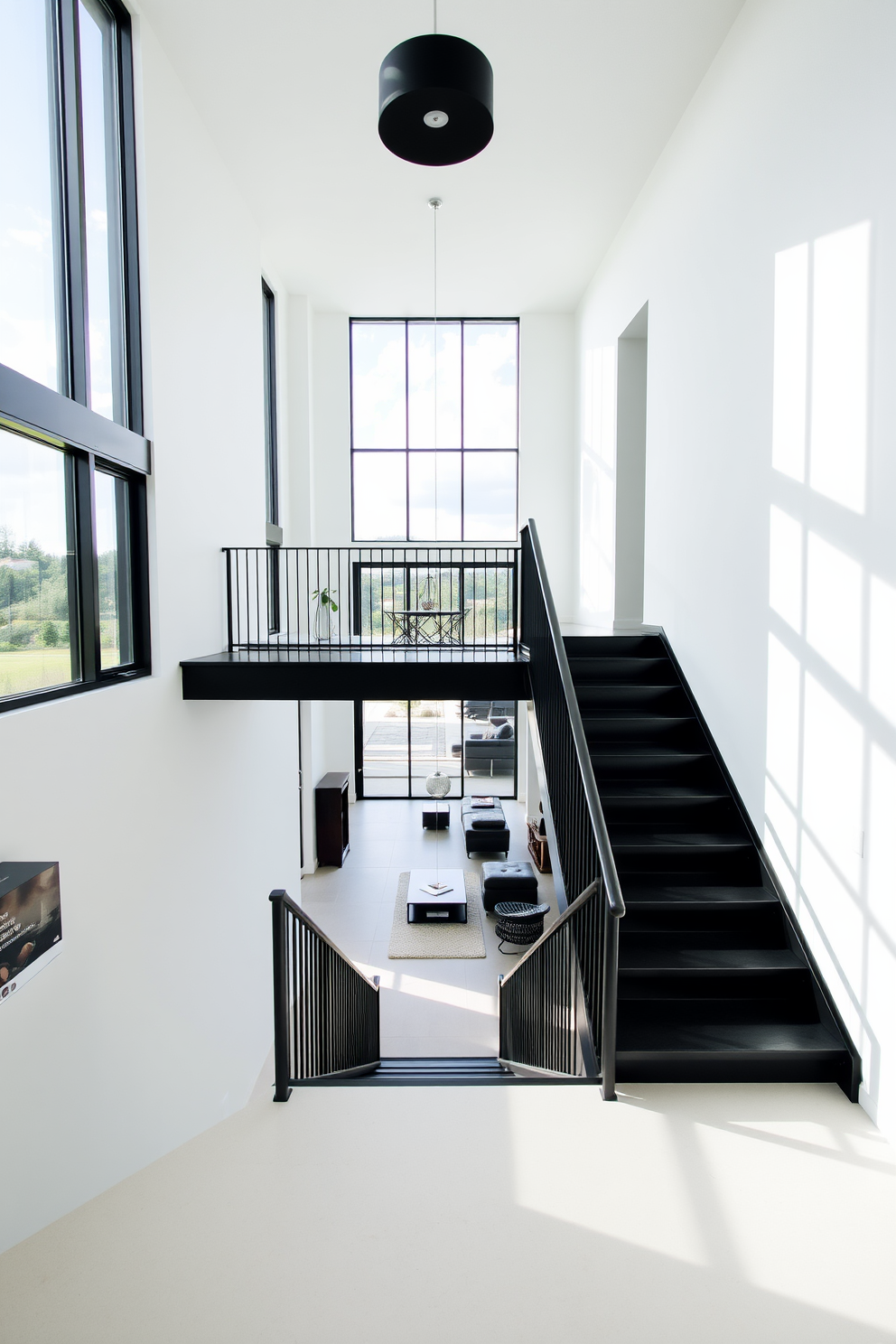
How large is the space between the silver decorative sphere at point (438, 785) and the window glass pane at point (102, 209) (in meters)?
9.83

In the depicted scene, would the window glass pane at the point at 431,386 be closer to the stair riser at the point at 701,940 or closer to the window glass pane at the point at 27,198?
the window glass pane at the point at 27,198

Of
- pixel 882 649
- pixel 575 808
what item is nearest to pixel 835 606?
pixel 882 649

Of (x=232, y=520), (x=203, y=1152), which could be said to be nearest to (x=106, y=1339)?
(x=203, y=1152)

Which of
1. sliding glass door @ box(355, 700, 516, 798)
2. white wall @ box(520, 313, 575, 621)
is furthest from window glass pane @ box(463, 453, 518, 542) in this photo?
sliding glass door @ box(355, 700, 516, 798)

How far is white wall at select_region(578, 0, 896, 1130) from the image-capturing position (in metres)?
3.23

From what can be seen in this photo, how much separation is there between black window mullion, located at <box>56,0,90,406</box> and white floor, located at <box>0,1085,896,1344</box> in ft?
12.3

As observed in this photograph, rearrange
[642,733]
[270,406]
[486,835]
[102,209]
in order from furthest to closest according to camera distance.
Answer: [486,835]
[270,406]
[642,733]
[102,209]

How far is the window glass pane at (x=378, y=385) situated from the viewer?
466 inches

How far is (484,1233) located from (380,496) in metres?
11.0

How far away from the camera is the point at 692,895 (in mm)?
4160

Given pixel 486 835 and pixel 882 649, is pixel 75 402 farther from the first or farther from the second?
pixel 486 835

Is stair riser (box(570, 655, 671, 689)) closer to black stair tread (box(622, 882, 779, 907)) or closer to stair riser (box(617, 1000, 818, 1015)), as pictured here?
black stair tread (box(622, 882, 779, 907))

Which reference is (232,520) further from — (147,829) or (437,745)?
(437,745)

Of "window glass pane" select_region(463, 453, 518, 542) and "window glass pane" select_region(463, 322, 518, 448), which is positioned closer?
"window glass pane" select_region(463, 322, 518, 448)
